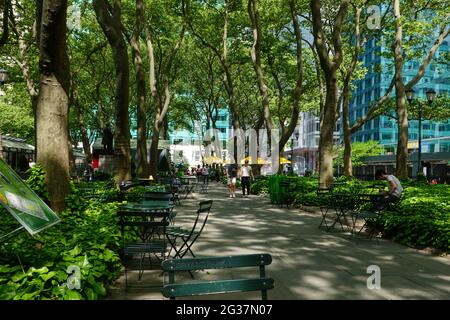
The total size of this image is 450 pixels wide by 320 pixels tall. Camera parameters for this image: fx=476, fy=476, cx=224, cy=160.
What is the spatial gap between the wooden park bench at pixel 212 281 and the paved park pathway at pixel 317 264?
2.15 m

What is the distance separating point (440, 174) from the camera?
116 feet

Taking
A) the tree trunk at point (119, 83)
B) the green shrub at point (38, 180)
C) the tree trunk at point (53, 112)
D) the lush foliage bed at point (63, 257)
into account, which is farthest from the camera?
the tree trunk at point (119, 83)

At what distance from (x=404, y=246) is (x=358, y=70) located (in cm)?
2328

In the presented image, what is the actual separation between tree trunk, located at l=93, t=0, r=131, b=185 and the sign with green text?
332 inches

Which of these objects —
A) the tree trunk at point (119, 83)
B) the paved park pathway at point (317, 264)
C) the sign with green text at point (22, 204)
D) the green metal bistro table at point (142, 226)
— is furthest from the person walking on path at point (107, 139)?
the sign with green text at point (22, 204)

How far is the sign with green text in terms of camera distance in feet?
12.2

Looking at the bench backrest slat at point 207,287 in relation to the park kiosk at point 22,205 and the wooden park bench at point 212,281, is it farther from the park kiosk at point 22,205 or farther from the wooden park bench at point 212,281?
the park kiosk at point 22,205

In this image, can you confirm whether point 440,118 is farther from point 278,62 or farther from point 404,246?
point 404,246

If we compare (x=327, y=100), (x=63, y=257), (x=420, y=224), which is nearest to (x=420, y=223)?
(x=420, y=224)

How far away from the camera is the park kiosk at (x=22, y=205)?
3.73 m

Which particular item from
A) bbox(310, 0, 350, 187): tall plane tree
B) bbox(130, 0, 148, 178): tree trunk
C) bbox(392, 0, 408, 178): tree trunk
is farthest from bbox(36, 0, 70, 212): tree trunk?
bbox(392, 0, 408, 178): tree trunk

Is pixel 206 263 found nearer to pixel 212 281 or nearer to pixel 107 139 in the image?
pixel 212 281

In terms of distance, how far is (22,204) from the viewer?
13.1 ft

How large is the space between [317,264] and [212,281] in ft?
14.5
